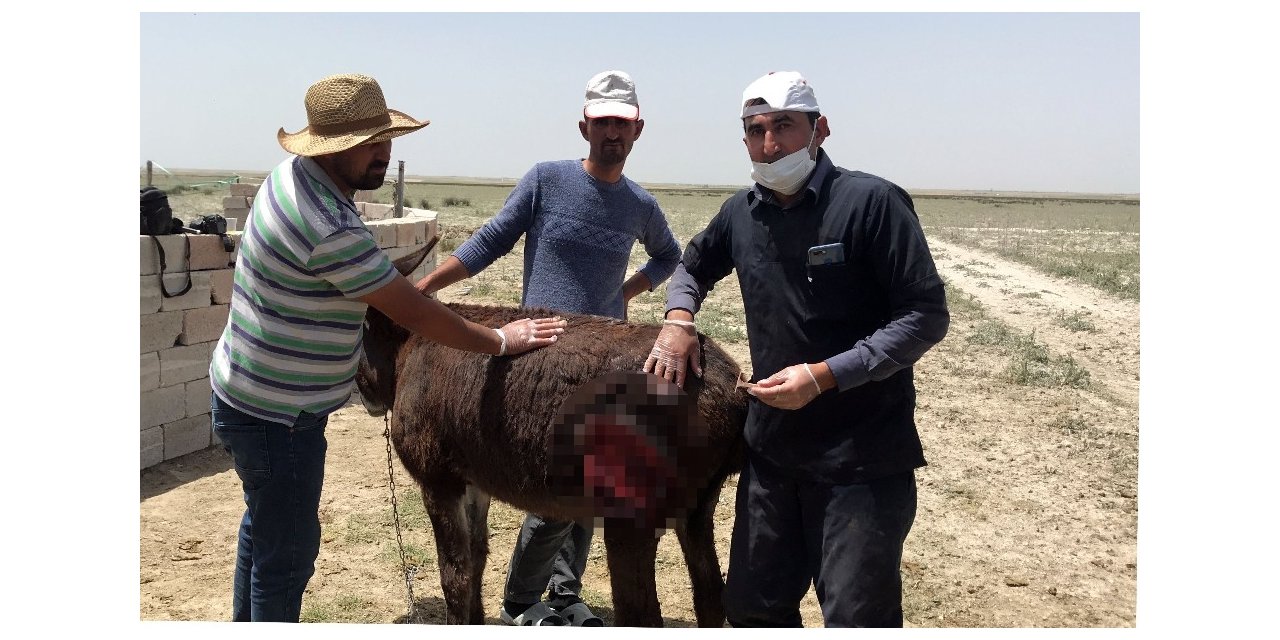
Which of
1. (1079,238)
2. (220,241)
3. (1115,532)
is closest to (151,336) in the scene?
(220,241)

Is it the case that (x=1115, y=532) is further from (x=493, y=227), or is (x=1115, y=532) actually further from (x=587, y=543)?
(x=493, y=227)

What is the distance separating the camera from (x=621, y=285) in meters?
4.25

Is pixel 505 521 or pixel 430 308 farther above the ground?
pixel 430 308

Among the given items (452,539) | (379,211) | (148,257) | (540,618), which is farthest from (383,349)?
(379,211)

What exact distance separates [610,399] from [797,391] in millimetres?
805

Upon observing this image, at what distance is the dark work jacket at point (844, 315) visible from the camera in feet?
8.96

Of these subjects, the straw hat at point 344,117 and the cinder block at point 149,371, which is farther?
the cinder block at point 149,371

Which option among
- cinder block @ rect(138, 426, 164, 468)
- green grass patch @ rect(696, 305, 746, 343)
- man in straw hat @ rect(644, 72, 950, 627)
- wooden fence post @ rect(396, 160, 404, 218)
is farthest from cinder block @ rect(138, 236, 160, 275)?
wooden fence post @ rect(396, 160, 404, 218)

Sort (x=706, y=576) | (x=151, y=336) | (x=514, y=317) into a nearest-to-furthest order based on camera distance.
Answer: (x=706, y=576) < (x=514, y=317) < (x=151, y=336)

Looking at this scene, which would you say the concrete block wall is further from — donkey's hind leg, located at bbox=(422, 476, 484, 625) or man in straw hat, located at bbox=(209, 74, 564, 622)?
man in straw hat, located at bbox=(209, 74, 564, 622)

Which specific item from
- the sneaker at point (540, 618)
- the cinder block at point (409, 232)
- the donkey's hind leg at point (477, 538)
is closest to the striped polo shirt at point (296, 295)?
the donkey's hind leg at point (477, 538)

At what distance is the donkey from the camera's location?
129 inches

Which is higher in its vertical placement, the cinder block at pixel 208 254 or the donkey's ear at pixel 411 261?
the cinder block at pixel 208 254

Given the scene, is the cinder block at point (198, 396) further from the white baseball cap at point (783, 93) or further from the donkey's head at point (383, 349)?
the white baseball cap at point (783, 93)
